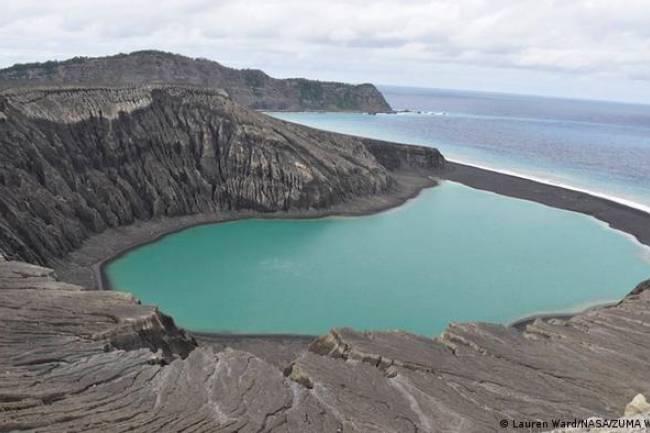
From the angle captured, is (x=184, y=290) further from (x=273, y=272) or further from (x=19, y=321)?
(x=19, y=321)

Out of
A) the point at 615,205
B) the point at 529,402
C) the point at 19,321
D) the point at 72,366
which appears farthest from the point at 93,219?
the point at 615,205

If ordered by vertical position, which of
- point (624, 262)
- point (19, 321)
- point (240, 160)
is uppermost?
point (240, 160)

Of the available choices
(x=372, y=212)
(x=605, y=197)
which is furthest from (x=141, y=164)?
(x=605, y=197)

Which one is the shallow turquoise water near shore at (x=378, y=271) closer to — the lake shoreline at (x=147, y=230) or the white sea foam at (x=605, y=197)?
the white sea foam at (x=605, y=197)

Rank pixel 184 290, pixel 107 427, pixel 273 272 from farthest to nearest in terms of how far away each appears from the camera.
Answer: pixel 273 272, pixel 184 290, pixel 107 427

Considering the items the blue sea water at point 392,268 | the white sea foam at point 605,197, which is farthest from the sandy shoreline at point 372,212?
the blue sea water at point 392,268

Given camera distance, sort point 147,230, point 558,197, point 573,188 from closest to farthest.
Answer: point 147,230
point 558,197
point 573,188

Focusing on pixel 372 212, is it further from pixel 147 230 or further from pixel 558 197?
pixel 558 197
